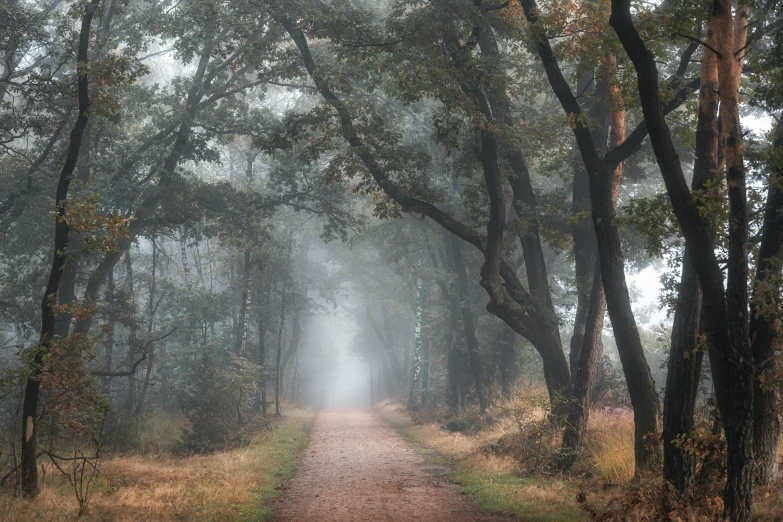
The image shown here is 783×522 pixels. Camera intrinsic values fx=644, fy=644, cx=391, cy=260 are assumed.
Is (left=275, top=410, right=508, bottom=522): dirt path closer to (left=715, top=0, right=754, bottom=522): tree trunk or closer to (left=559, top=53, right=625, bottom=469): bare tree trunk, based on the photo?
(left=559, top=53, right=625, bottom=469): bare tree trunk

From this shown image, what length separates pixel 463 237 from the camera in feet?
47.8

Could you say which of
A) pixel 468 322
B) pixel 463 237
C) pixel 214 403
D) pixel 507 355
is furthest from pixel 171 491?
pixel 507 355

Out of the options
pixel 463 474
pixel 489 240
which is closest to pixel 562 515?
pixel 463 474

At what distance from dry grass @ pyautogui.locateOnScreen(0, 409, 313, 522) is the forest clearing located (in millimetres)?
85

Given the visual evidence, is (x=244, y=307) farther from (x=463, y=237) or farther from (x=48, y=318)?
(x=48, y=318)

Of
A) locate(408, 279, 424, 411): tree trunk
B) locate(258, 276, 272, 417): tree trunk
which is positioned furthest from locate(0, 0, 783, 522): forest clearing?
locate(408, 279, 424, 411): tree trunk

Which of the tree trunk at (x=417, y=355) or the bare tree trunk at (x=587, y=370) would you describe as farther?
the tree trunk at (x=417, y=355)

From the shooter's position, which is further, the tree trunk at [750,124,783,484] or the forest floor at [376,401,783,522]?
the forest floor at [376,401,783,522]

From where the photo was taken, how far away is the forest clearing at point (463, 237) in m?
7.61

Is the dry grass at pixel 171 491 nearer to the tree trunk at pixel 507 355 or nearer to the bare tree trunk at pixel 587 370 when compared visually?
the bare tree trunk at pixel 587 370

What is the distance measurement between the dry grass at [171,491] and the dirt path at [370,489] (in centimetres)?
55

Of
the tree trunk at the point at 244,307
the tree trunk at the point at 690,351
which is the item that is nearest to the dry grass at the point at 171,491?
the tree trunk at the point at 690,351

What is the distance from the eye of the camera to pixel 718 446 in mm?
7570

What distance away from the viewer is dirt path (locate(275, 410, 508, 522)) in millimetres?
9258
